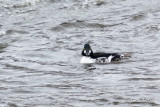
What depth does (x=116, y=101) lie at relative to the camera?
9297mm

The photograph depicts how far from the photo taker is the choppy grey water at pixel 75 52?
A: 9789mm

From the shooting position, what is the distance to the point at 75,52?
15.7m

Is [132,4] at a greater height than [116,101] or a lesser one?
greater

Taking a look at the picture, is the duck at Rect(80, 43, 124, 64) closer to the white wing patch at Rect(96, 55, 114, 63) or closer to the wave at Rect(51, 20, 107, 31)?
the white wing patch at Rect(96, 55, 114, 63)

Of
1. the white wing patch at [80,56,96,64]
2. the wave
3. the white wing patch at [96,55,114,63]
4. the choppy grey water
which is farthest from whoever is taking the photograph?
the wave

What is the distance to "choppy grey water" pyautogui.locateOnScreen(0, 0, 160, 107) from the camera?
9.79 metres

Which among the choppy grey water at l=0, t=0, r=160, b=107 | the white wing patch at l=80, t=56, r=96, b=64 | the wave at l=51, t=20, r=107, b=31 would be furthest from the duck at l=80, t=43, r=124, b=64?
the wave at l=51, t=20, r=107, b=31

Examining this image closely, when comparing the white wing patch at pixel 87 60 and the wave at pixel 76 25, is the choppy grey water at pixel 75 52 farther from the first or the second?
the white wing patch at pixel 87 60

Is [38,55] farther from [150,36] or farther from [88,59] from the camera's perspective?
[150,36]

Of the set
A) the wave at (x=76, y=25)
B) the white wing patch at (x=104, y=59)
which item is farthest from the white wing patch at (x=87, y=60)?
the wave at (x=76, y=25)

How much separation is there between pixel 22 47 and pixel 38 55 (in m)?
1.36

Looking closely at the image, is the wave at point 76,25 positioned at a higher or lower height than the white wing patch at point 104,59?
higher

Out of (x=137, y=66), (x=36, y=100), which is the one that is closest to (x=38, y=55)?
(x=137, y=66)

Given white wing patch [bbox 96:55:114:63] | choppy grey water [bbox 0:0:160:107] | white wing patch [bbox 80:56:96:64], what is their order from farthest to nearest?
white wing patch [bbox 80:56:96:64] < white wing patch [bbox 96:55:114:63] < choppy grey water [bbox 0:0:160:107]
